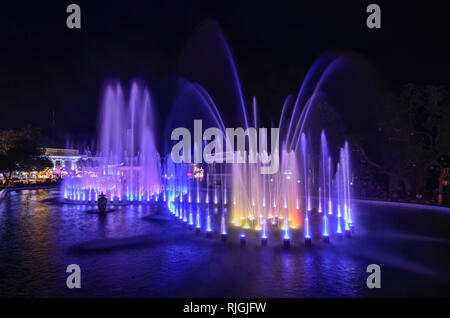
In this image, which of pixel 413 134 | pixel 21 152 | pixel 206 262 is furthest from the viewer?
pixel 21 152

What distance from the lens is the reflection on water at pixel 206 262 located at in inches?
302

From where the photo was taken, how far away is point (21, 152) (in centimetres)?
4762

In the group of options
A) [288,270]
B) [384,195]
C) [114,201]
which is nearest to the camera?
[288,270]

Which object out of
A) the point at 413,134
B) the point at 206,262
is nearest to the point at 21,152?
the point at 206,262

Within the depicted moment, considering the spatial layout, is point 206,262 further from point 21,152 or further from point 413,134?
point 21,152

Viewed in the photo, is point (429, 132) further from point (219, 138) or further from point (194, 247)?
point (219, 138)

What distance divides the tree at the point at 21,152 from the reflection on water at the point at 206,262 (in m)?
35.7

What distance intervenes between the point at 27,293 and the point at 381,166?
28343mm

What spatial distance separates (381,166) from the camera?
95.8 ft

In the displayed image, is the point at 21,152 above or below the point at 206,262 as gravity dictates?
above

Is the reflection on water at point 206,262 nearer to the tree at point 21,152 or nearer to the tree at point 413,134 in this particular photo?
the tree at point 413,134

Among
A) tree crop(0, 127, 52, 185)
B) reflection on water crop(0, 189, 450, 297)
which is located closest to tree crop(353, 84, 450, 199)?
reflection on water crop(0, 189, 450, 297)

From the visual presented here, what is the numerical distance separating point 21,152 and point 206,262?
1868 inches

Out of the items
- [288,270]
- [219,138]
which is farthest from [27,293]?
[219,138]
